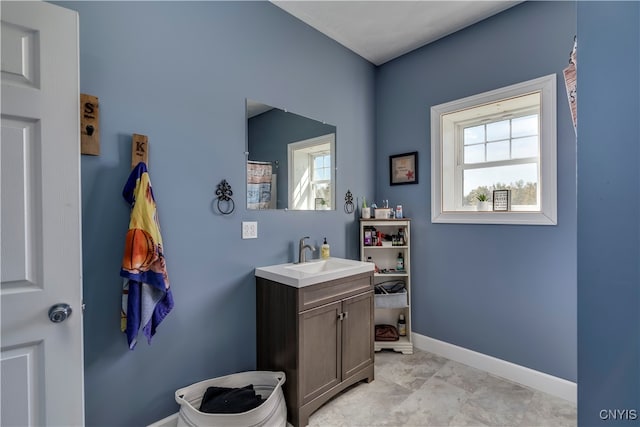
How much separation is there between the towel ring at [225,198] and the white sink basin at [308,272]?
0.48 metres

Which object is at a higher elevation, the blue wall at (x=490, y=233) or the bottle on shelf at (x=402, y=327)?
the blue wall at (x=490, y=233)

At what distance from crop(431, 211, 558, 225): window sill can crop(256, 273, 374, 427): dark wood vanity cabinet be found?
0.98 m


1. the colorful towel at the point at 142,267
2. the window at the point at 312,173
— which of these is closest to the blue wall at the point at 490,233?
the window at the point at 312,173

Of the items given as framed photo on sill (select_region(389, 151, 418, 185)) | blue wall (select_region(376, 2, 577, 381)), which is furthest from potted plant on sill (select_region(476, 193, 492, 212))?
framed photo on sill (select_region(389, 151, 418, 185))

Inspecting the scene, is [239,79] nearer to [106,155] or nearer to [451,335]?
[106,155]

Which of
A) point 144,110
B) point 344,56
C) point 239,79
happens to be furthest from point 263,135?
point 344,56

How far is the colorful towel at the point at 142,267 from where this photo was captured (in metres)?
1.42

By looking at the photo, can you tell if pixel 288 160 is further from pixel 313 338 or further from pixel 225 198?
pixel 313 338

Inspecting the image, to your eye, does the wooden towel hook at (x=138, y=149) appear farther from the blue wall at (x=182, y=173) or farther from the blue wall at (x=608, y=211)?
the blue wall at (x=608, y=211)

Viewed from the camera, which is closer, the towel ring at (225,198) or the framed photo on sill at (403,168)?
the towel ring at (225,198)

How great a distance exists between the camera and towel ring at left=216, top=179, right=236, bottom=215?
1872mm

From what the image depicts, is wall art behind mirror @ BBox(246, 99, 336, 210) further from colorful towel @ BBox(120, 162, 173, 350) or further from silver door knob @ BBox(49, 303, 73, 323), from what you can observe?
silver door knob @ BBox(49, 303, 73, 323)

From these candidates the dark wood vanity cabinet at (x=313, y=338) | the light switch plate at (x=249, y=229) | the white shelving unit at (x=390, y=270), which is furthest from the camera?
the white shelving unit at (x=390, y=270)

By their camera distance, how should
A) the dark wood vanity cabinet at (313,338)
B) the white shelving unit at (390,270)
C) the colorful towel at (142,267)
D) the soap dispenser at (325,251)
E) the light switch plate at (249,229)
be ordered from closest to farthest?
the colorful towel at (142,267) < the dark wood vanity cabinet at (313,338) < the light switch plate at (249,229) < the soap dispenser at (325,251) < the white shelving unit at (390,270)
